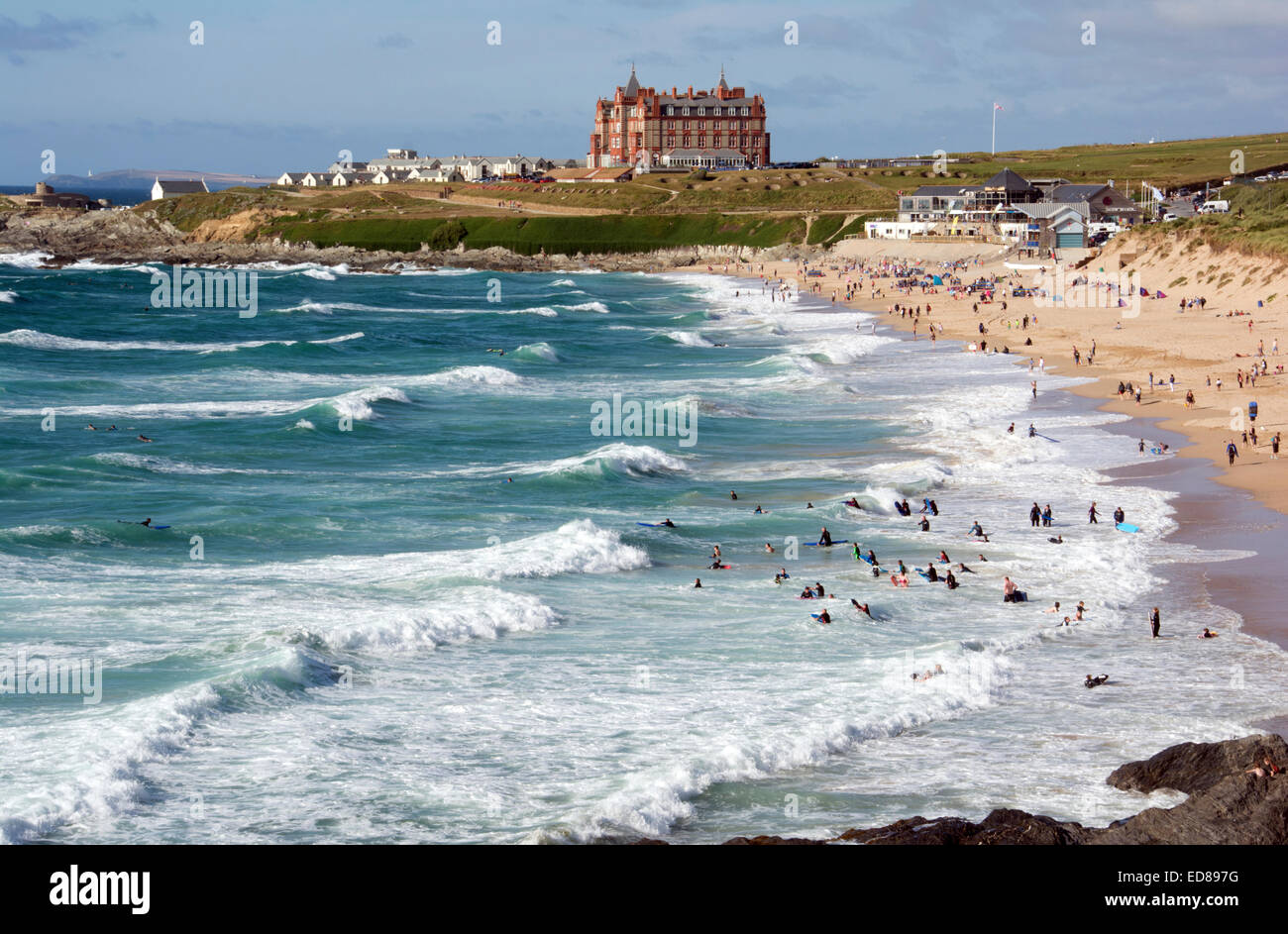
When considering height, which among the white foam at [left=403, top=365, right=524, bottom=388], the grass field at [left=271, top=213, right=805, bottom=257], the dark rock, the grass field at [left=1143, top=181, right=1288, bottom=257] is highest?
the grass field at [left=271, top=213, right=805, bottom=257]

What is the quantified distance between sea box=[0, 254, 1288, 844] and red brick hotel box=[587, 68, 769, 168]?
140 meters

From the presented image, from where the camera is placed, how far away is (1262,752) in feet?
53.2

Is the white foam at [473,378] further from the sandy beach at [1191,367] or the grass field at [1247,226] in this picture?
the grass field at [1247,226]

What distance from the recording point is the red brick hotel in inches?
7446

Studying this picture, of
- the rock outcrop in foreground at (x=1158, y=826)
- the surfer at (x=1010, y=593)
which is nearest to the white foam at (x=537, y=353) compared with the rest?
the surfer at (x=1010, y=593)

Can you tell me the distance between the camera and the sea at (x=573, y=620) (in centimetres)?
1800

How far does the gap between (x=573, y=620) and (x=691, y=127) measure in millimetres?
175256

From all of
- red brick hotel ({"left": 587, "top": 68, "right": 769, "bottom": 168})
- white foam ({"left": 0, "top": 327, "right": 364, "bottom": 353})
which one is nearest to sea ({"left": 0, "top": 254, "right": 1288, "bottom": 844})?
white foam ({"left": 0, "top": 327, "right": 364, "bottom": 353})

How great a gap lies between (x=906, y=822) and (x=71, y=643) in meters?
15.7

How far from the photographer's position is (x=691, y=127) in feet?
632

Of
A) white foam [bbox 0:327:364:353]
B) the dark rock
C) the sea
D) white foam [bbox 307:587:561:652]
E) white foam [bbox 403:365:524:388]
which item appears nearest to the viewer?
the dark rock

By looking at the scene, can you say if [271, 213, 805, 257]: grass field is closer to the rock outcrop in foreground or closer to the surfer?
the surfer

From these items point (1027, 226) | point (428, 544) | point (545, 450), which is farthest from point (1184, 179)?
point (428, 544)
